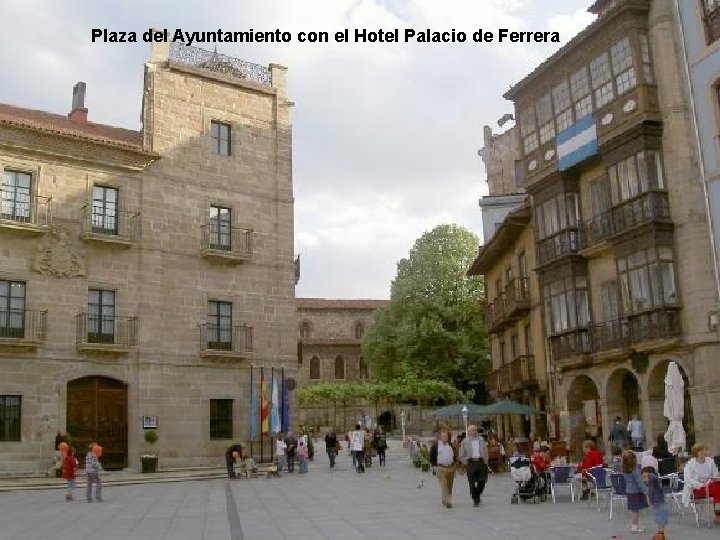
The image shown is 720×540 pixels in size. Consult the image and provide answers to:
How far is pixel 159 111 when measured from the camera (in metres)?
30.6

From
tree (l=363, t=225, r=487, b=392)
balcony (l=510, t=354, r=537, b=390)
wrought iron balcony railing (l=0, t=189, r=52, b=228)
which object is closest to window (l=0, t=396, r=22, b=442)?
wrought iron balcony railing (l=0, t=189, r=52, b=228)

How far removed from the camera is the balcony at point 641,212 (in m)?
23.4

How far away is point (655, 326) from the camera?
23.1 m

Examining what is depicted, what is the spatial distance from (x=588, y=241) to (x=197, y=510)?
15914mm

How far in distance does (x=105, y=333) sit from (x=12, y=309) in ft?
10.6

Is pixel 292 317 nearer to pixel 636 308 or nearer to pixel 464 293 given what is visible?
pixel 636 308

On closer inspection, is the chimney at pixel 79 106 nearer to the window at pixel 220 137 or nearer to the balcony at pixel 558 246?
the window at pixel 220 137

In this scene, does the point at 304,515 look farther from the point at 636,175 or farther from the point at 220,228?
the point at 220,228

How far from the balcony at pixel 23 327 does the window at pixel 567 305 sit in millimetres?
17221

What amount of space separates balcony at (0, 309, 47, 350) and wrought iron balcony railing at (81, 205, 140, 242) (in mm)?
3582

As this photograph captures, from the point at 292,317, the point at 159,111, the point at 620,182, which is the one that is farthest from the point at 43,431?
the point at 620,182

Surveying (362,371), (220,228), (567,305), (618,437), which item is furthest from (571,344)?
(362,371)

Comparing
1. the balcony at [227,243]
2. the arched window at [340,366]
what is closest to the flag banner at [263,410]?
the balcony at [227,243]

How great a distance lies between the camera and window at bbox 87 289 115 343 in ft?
91.1
